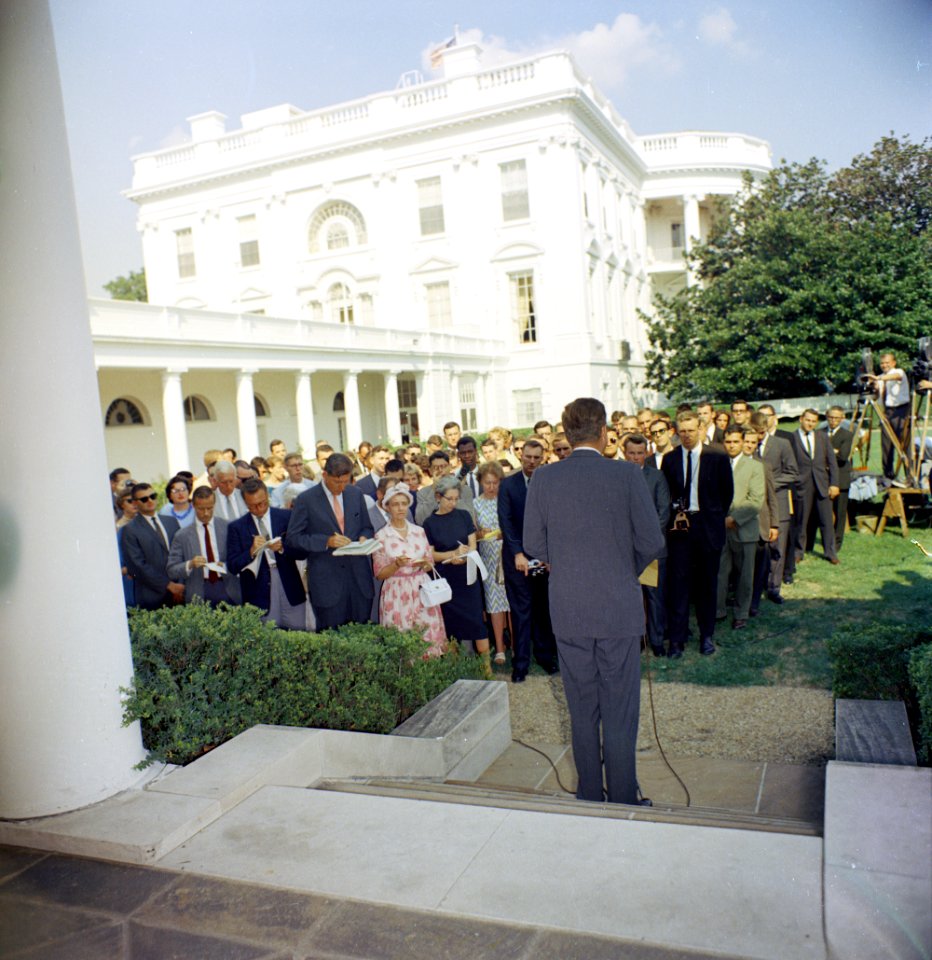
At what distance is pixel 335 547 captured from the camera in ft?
21.0

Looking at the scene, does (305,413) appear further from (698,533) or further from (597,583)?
(597,583)

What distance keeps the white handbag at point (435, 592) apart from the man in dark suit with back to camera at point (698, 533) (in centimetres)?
224

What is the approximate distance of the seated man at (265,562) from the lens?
686 cm

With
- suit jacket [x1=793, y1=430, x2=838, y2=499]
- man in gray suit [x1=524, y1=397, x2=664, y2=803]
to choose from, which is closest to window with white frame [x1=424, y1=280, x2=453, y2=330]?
suit jacket [x1=793, y1=430, x2=838, y2=499]

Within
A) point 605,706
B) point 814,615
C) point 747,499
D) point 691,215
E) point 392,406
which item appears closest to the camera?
point 605,706

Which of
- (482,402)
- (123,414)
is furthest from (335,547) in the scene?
(482,402)

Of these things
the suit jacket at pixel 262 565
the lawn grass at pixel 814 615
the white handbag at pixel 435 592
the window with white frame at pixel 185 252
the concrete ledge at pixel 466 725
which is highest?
the window with white frame at pixel 185 252

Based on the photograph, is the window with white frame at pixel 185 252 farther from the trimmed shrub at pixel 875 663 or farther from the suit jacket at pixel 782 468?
the trimmed shrub at pixel 875 663

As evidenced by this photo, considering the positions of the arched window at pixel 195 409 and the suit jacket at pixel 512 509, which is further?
the arched window at pixel 195 409

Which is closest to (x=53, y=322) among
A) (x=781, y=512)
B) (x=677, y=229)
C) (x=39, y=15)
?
(x=39, y=15)

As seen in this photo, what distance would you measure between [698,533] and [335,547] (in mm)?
3324

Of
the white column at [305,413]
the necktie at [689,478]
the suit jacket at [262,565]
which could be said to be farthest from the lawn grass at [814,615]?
the white column at [305,413]

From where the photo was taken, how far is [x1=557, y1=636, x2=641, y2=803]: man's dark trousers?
4.37m

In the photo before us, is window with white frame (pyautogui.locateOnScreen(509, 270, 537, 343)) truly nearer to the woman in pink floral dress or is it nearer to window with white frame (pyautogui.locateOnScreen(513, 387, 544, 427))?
window with white frame (pyautogui.locateOnScreen(513, 387, 544, 427))
